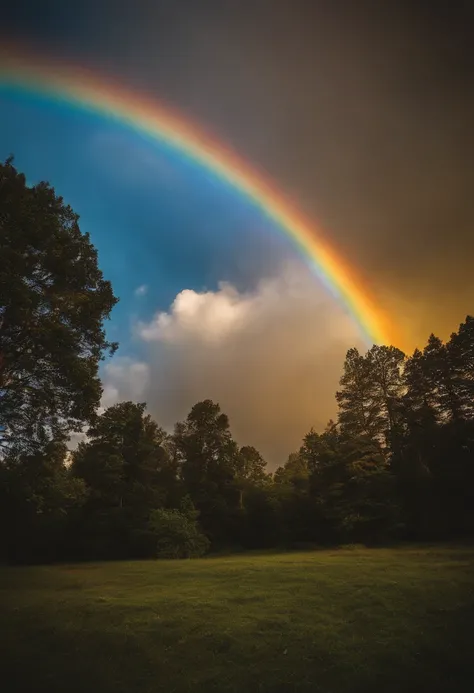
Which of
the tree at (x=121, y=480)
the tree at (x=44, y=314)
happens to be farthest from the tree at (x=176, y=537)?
the tree at (x=44, y=314)

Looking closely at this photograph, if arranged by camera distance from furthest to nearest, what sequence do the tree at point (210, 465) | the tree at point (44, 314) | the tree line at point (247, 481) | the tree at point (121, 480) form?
the tree at point (210, 465) → the tree at point (121, 480) → the tree line at point (247, 481) → the tree at point (44, 314)

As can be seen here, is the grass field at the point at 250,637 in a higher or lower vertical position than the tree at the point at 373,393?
lower

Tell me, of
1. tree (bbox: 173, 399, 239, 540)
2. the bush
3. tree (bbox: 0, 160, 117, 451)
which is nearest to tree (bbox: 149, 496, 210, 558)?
the bush

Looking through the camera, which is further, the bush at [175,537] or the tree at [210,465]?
the tree at [210,465]

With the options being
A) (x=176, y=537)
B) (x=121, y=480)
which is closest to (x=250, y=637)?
(x=176, y=537)

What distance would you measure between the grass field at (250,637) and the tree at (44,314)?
790 cm

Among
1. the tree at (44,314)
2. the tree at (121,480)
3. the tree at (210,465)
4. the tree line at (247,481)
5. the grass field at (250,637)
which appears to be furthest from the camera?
the tree at (210,465)

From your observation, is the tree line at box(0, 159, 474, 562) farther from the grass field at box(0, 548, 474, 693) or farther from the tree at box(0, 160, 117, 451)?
the grass field at box(0, 548, 474, 693)

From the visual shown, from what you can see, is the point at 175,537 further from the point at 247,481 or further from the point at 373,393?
the point at 373,393

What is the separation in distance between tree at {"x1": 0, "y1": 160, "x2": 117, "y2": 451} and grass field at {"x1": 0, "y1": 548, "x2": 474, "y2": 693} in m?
7.90

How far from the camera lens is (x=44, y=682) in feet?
26.6

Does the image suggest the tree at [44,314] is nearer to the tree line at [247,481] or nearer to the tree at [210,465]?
the tree line at [247,481]

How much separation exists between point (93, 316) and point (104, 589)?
12.0 m

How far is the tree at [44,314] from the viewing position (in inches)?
642
